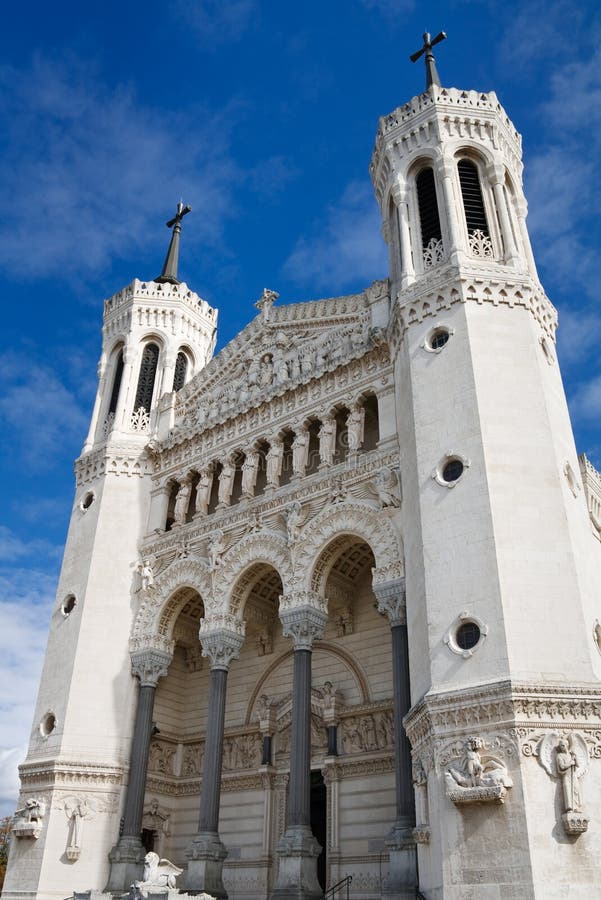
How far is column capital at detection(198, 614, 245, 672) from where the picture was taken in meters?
23.7

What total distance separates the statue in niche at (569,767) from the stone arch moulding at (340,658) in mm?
8831

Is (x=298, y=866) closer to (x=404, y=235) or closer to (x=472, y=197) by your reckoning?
(x=404, y=235)

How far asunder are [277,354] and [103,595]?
33.5ft

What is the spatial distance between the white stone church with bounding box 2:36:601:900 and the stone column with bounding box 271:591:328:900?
0.06m

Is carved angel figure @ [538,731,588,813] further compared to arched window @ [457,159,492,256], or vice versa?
arched window @ [457,159,492,256]

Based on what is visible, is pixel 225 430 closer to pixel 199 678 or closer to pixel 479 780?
pixel 199 678

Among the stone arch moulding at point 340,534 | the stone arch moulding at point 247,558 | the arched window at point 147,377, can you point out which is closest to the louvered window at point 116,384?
the arched window at point 147,377

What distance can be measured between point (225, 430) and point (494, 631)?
14181 mm

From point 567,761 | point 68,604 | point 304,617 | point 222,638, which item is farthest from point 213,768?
point 567,761

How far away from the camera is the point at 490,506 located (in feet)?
58.0

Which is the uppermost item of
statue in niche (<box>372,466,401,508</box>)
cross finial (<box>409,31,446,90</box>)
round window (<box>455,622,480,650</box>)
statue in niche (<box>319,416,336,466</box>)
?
cross finial (<box>409,31,446,90</box>)

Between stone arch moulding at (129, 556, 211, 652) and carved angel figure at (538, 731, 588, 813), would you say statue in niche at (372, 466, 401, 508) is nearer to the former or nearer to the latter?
stone arch moulding at (129, 556, 211, 652)

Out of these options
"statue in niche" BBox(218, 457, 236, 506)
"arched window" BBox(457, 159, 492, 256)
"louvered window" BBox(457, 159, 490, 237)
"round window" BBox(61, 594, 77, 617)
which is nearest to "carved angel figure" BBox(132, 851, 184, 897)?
"round window" BBox(61, 594, 77, 617)

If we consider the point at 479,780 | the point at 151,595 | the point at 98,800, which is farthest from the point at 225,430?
the point at 479,780
